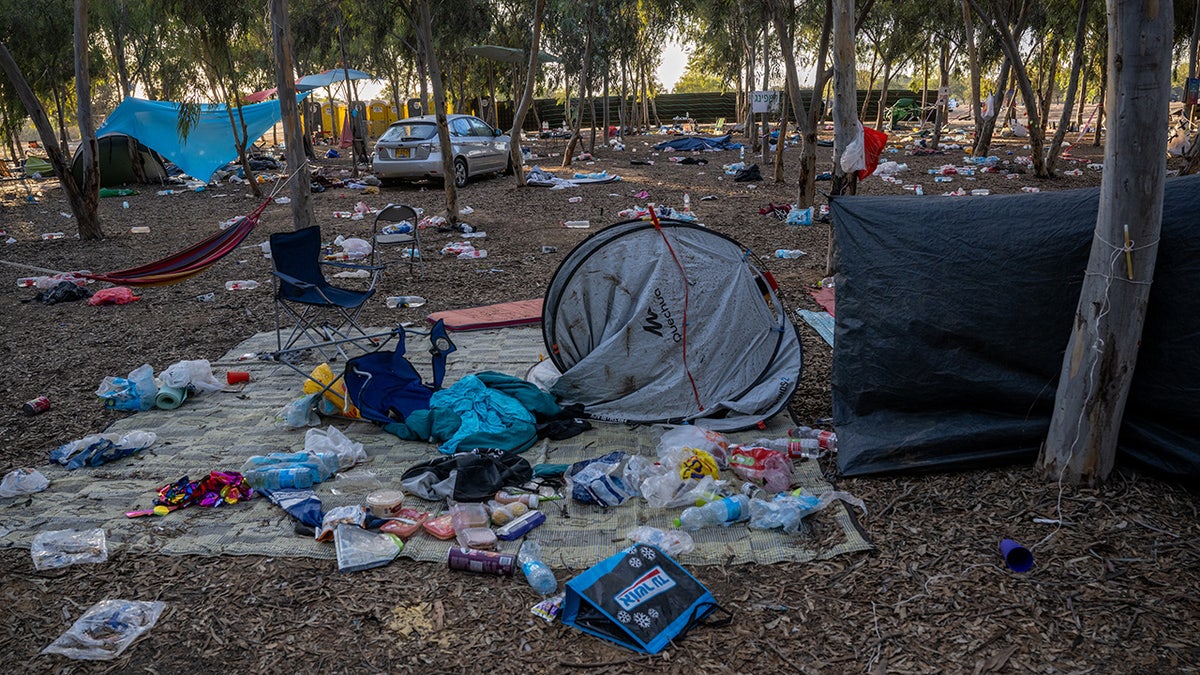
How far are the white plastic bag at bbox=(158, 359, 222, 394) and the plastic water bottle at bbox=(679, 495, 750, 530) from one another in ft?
10.9

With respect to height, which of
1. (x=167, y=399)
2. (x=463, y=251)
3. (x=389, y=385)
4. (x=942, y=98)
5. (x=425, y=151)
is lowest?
(x=167, y=399)

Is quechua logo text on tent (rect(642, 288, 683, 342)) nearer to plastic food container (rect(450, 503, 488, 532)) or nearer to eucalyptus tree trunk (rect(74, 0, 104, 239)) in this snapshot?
plastic food container (rect(450, 503, 488, 532))

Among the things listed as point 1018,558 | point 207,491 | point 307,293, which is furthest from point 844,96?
point 207,491

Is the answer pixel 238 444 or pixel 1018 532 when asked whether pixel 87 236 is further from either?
pixel 1018 532

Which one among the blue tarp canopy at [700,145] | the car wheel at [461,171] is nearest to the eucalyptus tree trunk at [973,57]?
the blue tarp canopy at [700,145]

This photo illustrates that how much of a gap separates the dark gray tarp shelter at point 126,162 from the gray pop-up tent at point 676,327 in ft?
51.5

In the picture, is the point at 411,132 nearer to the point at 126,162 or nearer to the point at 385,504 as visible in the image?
the point at 126,162

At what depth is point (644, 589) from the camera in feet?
9.24

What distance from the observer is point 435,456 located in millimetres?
4117

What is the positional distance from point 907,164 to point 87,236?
13972mm

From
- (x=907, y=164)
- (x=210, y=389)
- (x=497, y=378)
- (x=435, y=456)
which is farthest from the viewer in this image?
(x=907, y=164)

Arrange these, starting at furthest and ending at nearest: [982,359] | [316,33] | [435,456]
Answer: [316,33]
[435,456]
[982,359]

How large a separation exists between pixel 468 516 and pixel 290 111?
5715mm

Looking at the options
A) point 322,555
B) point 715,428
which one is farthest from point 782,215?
point 322,555
